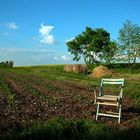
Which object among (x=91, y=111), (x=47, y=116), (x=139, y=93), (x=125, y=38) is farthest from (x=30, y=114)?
(x=125, y=38)

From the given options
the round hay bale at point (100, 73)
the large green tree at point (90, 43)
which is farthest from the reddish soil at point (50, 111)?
the large green tree at point (90, 43)

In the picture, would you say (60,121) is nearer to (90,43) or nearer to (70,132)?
(70,132)

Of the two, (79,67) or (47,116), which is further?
(79,67)

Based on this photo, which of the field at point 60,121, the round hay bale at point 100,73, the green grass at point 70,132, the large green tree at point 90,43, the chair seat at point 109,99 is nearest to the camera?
the green grass at point 70,132

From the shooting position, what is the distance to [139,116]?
48.2ft

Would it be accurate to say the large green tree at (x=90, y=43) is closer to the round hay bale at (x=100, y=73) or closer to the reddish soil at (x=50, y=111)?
the round hay bale at (x=100, y=73)

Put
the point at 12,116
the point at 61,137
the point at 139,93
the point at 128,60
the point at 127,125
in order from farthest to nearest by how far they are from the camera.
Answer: the point at 128,60 < the point at 139,93 < the point at 12,116 < the point at 127,125 < the point at 61,137

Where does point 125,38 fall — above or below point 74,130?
above

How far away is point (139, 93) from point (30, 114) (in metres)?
9.97

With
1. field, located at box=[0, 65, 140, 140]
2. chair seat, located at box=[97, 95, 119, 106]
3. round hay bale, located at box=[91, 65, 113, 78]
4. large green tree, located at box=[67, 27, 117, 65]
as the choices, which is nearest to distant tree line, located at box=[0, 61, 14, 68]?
large green tree, located at box=[67, 27, 117, 65]

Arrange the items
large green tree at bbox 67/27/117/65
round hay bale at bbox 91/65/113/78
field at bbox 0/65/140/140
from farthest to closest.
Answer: large green tree at bbox 67/27/117/65, round hay bale at bbox 91/65/113/78, field at bbox 0/65/140/140

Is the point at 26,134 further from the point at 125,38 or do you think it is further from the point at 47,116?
the point at 125,38

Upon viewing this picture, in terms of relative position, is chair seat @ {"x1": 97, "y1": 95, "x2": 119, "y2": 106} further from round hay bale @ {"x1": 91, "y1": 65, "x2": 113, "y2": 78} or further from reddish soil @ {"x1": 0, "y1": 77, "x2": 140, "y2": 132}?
round hay bale @ {"x1": 91, "y1": 65, "x2": 113, "y2": 78}

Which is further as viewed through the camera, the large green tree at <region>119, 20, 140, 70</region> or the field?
the large green tree at <region>119, 20, 140, 70</region>
